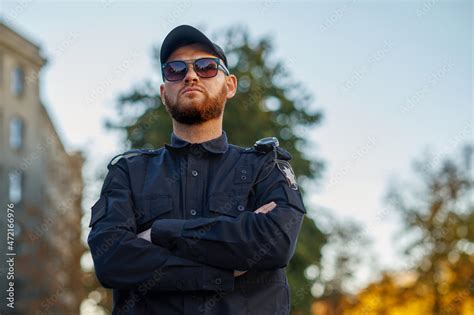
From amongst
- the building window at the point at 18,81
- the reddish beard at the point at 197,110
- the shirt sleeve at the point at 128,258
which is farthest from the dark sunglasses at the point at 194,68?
the building window at the point at 18,81

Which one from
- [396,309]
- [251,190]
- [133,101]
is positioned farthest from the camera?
[396,309]

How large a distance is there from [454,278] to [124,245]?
2911cm

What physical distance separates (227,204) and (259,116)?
20.5 m

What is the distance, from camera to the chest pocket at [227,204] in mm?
3633

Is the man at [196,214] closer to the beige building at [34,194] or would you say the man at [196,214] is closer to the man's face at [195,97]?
the man's face at [195,97]

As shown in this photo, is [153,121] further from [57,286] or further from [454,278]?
[454,278]

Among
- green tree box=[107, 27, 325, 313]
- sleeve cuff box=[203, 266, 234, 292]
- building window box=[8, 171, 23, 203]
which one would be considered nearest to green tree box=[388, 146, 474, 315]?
green tree box=[107, 27, 325, 313]

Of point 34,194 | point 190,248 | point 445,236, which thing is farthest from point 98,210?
point 34,194

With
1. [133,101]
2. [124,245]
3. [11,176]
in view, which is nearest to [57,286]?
[133,101]

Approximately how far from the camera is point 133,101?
26.9m

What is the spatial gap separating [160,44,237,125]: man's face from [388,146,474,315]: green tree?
2836 cm

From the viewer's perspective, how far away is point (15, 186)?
40.1 meters

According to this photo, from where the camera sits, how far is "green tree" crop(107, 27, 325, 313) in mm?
23500

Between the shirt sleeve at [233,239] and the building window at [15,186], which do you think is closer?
the shirt sleeve at [233,239]
